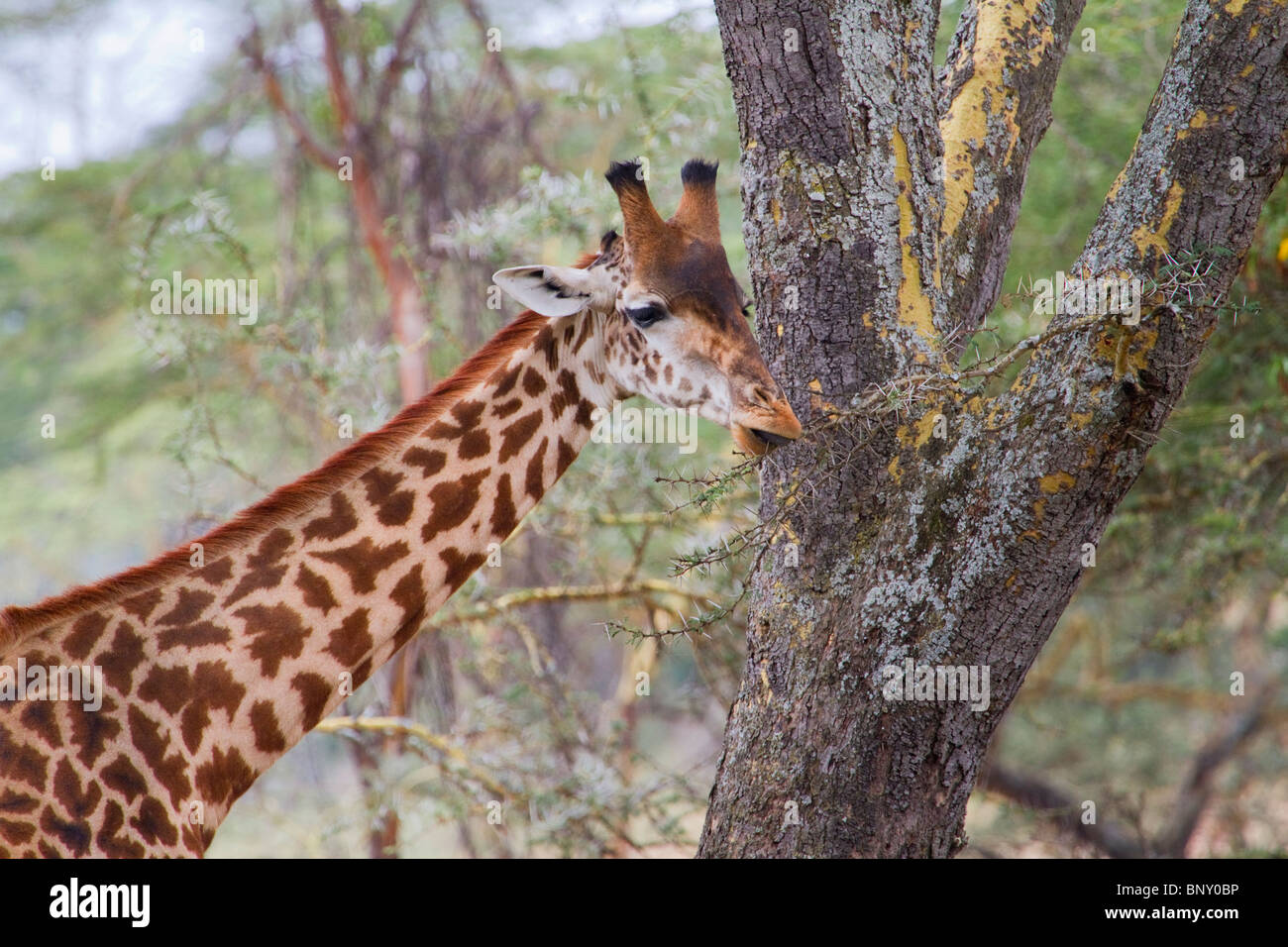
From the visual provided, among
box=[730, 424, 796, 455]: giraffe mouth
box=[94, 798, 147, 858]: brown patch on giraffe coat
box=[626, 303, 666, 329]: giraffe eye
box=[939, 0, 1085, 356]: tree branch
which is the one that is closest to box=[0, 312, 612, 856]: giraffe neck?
box=[94, 798, 147, 858]: brown patch on giraffe coat

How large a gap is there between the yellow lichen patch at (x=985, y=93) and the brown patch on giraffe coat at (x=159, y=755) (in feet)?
8.90

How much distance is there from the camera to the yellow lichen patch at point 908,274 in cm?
336

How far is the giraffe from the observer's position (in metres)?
3.14

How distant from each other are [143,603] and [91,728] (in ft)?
1.19

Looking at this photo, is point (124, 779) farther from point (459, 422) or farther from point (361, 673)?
point (459, 422)

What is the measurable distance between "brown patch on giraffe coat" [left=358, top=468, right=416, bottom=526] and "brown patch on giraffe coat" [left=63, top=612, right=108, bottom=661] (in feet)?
2.66

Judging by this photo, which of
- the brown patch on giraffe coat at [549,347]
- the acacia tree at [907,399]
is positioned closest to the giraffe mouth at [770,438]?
the acacia tree at [907,399]

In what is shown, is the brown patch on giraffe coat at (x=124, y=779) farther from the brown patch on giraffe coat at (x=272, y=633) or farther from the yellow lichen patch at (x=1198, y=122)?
the yellow lichen patch at (x=1198, y=122)

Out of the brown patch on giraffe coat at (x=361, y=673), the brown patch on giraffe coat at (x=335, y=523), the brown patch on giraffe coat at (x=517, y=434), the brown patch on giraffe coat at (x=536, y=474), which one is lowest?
the brown patch on giraffe coat at (x=361, y=673)

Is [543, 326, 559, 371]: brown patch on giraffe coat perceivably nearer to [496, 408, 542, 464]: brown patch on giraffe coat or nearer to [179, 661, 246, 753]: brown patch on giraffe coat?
[496, 408, 542, 464]: brown patch on giraffe coat

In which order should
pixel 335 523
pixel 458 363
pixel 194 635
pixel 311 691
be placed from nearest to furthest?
1. pixel 194 635
2. pixel 311 691
3. pixel 335 523
4. pixel 458 363

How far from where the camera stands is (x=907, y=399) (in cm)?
314

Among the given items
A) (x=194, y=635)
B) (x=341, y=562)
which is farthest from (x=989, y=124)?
(x=194, y=635)
